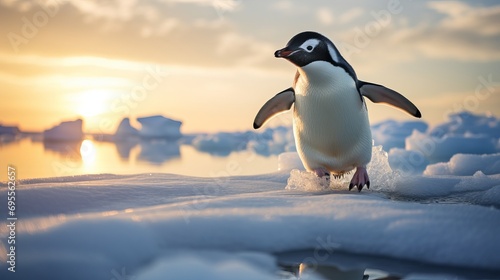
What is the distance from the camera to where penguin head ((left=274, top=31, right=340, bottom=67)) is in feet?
8.59

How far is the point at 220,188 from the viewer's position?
113 inches

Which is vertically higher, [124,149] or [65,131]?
[65,131]

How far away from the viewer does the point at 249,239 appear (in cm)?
170

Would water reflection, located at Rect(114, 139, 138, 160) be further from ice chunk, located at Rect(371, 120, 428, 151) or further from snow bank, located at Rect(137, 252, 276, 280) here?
snow bank, located at Rect(137, 252, 276, 280)

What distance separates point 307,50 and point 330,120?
43cm

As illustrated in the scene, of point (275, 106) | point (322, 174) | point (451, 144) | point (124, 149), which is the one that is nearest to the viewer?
point (322, 174)

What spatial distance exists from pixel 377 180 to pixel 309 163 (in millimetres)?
529

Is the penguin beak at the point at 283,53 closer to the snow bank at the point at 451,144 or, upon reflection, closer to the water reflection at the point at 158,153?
the water reflection at the point at 158,153

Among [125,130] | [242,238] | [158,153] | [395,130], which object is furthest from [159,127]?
[242,238]

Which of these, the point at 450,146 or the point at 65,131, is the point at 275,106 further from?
the point at 65,131

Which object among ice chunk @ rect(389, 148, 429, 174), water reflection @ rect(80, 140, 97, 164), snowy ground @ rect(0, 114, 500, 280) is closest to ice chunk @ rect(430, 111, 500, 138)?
ice chunk @ rect(389, 148, 429, 174)

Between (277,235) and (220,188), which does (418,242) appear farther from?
(220,188)

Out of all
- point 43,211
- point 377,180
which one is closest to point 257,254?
point 43,211

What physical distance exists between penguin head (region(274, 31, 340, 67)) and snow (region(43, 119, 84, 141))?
1635cm
